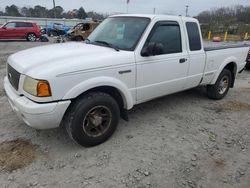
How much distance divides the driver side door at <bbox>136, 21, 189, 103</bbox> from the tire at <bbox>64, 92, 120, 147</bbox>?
631mm

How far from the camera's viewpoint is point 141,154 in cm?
363

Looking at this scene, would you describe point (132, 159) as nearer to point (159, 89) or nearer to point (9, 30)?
point (159, 89)

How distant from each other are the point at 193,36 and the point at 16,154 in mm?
3704

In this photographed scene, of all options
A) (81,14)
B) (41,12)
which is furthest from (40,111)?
(41,12)

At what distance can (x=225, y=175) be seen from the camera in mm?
3244

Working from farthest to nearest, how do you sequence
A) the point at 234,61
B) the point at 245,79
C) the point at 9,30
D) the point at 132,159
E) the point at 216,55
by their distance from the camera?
A: the point at 9,30, the point at 245,79, the point at 234,61, the point at 216,55, the point at 132,159

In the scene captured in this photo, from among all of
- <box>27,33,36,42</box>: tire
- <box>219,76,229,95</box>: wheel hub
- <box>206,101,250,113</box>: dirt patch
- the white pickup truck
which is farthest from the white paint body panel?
<box>27,33,36,42</box>: tire

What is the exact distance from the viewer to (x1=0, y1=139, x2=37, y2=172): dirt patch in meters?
3.29

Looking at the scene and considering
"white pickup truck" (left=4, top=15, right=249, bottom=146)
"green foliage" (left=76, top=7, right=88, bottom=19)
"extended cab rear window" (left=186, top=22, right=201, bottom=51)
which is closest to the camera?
"white pickup truck" (left=4, top=15, right=249, bottom=146)

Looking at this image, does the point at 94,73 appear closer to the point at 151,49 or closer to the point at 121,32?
the point at 151,49

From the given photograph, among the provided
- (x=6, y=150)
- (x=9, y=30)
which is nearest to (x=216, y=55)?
(x=6, y=150)

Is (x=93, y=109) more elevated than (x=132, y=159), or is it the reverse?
(x=93, y=109)

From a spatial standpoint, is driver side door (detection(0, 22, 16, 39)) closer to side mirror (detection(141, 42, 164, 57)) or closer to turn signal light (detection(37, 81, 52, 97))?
side mirror (detection(141, 42, 164, 57))

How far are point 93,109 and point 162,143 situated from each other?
3.98 ft
